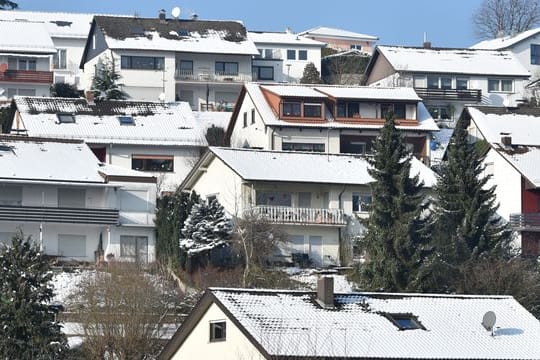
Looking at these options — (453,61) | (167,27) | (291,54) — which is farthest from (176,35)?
(453,61)

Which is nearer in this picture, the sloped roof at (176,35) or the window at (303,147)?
the window at (303,147)

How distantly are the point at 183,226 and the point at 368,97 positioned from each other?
2027cm

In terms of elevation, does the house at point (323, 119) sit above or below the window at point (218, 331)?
above

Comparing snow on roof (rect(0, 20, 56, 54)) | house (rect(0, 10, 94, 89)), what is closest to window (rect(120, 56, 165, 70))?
snow on roof (rect(0, 20, 56, 54))

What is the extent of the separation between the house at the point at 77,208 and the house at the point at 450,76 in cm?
2812

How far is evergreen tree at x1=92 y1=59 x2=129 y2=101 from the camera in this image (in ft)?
283

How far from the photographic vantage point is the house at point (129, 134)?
76312mm

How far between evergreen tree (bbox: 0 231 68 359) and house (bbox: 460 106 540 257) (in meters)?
28.8

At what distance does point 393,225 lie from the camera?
59.6m

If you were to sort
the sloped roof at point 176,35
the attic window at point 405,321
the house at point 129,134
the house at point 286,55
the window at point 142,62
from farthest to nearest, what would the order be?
the house at point 286,55 < the sloped roof at point 176,35 < the window at point 142,62 < the house at point 129,134 < the attic window at point 405,321

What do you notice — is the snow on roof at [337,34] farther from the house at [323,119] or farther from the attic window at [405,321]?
the attic window at [405,321]

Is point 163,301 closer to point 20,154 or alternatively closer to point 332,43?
point 20,154

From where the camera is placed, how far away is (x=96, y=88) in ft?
288

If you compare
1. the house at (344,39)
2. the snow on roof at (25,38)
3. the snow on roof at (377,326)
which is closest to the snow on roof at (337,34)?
the house at (344,39)
